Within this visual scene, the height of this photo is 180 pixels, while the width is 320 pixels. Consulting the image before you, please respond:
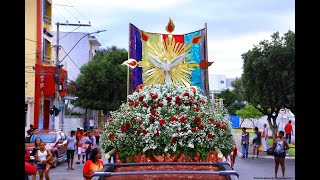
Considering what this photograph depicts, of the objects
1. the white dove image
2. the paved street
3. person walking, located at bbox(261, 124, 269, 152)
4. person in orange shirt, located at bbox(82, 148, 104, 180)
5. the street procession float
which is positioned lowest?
the paved street

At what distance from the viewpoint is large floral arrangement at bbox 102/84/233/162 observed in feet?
24.8

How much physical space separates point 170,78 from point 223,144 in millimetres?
4870

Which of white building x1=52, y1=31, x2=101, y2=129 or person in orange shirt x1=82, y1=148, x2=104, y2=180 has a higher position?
white building x1=52, y1=31, x2=101, y2=129

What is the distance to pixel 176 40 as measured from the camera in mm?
17578

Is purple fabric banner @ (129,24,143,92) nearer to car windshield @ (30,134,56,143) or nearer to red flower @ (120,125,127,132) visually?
car windshield @ (30,134,56,143)

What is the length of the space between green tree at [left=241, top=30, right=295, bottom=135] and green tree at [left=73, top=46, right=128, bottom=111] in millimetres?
21679

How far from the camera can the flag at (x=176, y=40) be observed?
55.2 feet

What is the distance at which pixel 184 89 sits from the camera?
870 centimetres

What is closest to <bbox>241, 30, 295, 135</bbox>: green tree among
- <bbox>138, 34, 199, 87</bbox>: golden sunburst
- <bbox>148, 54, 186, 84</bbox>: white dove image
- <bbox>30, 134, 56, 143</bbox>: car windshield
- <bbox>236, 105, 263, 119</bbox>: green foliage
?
<bbox>30, 134, 56, 143</bbox>: car windshield

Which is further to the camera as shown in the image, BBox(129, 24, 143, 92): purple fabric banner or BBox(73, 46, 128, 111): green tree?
BBox(73, 46, 128, 111): green tree

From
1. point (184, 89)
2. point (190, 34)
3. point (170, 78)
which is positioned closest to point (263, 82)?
point (190, 34)

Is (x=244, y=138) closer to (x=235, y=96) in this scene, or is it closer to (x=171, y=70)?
(x=171, y=70)

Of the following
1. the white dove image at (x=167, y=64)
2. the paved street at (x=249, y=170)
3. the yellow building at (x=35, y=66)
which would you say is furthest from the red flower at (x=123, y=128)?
the yellow building at (x=35, y=66)
